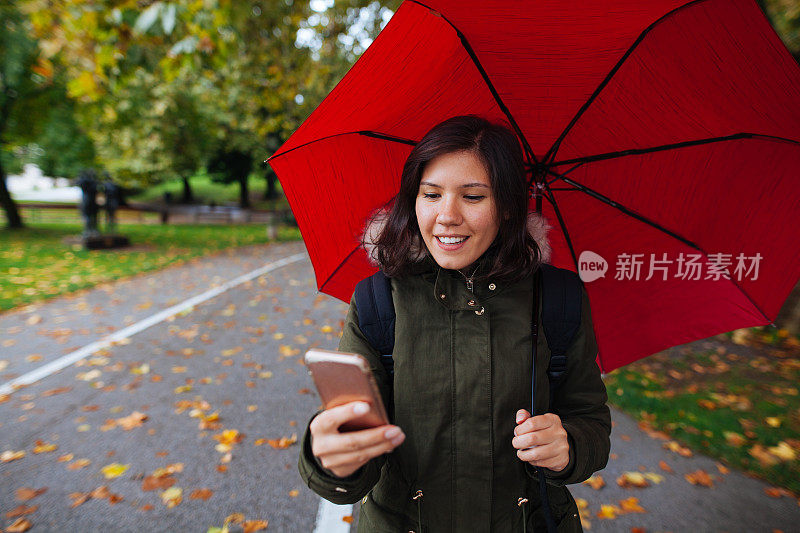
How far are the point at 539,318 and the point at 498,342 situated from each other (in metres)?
0.15

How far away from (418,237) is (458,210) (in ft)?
0.58

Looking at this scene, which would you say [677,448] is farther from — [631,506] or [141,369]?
[141,369]

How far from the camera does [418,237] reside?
1.41 m

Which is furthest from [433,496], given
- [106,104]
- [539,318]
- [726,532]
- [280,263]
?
[106,104]

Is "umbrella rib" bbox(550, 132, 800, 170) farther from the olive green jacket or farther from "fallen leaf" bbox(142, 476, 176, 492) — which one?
"fallen leaf" bbox(142, 476, 176, 492)

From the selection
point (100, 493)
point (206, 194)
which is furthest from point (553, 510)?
point (206, 194)

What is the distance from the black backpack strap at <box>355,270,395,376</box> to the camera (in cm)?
134

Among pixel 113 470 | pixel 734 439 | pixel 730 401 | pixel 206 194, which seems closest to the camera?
pixel 113 470

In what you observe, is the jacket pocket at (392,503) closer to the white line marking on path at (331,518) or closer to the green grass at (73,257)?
the white line marking on path at (331,518)

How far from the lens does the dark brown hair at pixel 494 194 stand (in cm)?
130

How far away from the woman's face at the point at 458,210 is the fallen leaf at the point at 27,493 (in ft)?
11.4

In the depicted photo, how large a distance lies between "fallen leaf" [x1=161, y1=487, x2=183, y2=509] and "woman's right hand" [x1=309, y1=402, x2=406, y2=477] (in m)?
2.56

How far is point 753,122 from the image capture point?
5.03 feet

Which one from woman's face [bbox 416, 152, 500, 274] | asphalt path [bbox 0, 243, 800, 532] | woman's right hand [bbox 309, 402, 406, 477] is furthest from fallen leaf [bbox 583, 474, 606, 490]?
woman's right hand [bbox 309, 402, 406, 477]
